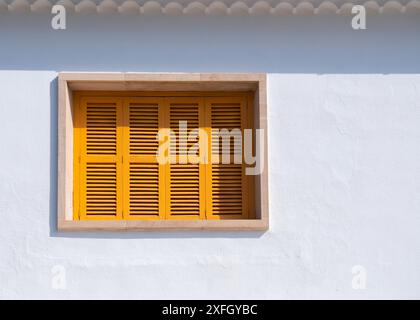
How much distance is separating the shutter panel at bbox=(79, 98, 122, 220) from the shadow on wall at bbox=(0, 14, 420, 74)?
531 mm

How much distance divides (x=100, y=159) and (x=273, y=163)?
202cm

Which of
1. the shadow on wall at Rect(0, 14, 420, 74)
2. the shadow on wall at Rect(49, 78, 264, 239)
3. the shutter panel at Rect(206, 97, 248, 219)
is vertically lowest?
the shadow on wall at Rect(49, 78, 264, 239)

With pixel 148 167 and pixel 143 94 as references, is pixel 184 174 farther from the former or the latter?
pixel 143 94

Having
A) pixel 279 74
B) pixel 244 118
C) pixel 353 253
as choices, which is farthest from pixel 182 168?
pixel 353 253

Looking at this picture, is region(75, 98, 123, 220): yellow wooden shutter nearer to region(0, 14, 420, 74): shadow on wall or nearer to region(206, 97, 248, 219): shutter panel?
region(0, 14, 420, 74): shadow on wall

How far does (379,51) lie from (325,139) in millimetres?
1238

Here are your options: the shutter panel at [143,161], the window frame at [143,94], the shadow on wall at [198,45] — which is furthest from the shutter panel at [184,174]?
the shadow on wall at [198,45]

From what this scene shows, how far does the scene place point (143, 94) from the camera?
9906mm

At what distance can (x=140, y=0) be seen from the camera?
959 centimetres

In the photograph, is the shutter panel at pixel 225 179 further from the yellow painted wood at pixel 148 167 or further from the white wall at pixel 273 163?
the white wall at pixel 273 163

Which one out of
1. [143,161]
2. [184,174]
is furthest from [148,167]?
[184,174]

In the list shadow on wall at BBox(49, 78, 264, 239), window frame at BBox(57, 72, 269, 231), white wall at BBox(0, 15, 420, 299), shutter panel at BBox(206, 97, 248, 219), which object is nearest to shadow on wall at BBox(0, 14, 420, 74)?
white wall at BBox(0, 15, 420, 299)

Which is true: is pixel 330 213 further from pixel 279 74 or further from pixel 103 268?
pixel 103 268

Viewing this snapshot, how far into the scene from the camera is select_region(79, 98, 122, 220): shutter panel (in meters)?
9.72
